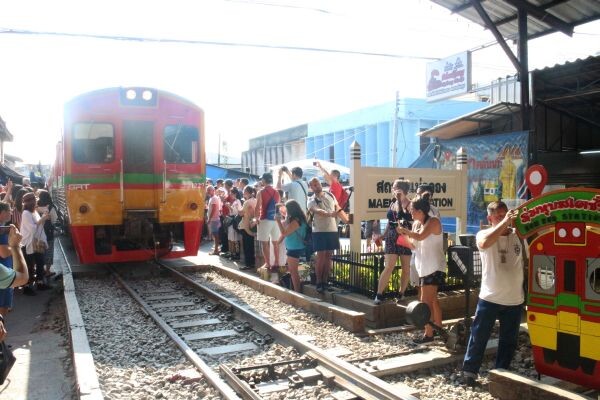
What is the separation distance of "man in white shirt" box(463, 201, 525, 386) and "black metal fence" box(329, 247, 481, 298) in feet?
7.41

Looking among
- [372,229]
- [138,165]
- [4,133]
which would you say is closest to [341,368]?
[138,165]

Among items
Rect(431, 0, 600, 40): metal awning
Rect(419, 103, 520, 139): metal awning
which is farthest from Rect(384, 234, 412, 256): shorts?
Rect(419, 103, 520, 139): metal awning

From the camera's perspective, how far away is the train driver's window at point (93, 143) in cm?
958

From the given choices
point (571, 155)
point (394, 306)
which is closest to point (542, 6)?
point (571, 155)

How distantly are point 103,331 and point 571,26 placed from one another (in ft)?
31.0

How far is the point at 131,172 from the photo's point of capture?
9.92 meters

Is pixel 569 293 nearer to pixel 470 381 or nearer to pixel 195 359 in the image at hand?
pixel 470 381

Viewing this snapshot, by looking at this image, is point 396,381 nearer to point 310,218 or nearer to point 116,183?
point 310,218

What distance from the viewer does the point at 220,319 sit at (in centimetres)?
715

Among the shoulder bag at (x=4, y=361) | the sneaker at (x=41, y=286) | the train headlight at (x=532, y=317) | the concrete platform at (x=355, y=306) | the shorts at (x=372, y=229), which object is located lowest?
the sneaker at (x=41, y=286)

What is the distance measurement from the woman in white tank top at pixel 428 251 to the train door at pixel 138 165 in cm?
602

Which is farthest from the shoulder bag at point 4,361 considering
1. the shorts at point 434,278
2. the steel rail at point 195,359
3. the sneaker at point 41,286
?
the sneaker at point 41,286

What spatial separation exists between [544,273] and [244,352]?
322 cm

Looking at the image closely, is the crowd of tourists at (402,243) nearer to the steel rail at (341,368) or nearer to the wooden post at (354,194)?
the wooden post at (354,194)
